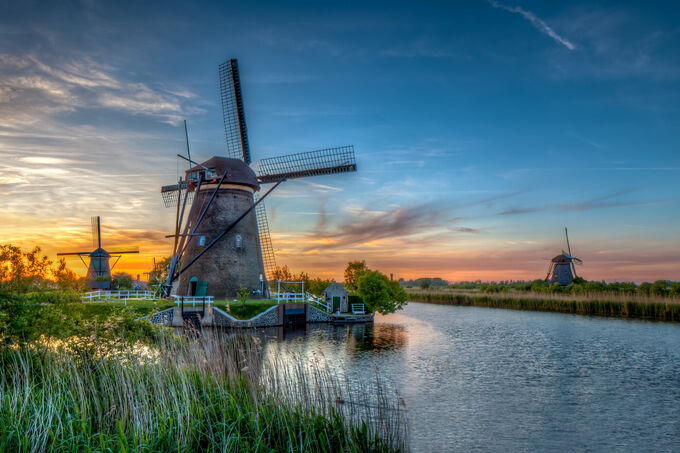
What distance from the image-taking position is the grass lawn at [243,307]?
2327 cm

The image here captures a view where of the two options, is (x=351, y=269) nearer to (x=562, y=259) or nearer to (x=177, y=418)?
(x=562, y=259)

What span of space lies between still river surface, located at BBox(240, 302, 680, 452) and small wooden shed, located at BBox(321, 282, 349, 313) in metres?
6.66

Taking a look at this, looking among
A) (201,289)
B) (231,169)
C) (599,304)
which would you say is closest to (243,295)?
(201,289)

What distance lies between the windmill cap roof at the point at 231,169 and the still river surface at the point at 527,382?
32.2 feet

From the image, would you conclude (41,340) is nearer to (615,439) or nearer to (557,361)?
(615,439)

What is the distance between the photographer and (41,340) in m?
8.18

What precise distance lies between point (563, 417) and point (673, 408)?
124 inches

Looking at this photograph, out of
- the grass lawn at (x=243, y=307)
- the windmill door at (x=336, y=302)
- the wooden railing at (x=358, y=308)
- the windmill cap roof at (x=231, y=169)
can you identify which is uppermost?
the windmill cap roof at (x=231, y=169)

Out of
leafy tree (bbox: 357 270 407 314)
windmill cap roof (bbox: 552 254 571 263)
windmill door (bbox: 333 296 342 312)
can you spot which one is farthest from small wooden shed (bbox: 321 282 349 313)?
windmill cap roof (bbox: 552 254 571 263)

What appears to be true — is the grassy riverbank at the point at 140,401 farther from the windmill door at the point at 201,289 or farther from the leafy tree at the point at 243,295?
the windmill door at the point at 201,289

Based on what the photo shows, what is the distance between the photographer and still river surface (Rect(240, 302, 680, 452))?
8109mm

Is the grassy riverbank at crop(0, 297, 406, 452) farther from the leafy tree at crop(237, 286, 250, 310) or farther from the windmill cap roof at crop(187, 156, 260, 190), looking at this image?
the windmill cap roof at crop(187, 156, 260, 190)

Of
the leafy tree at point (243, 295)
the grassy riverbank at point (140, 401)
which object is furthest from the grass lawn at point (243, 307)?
the grassy riverbank at point (140, 401)

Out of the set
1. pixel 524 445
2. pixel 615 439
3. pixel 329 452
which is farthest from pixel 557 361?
pixel 329 452
